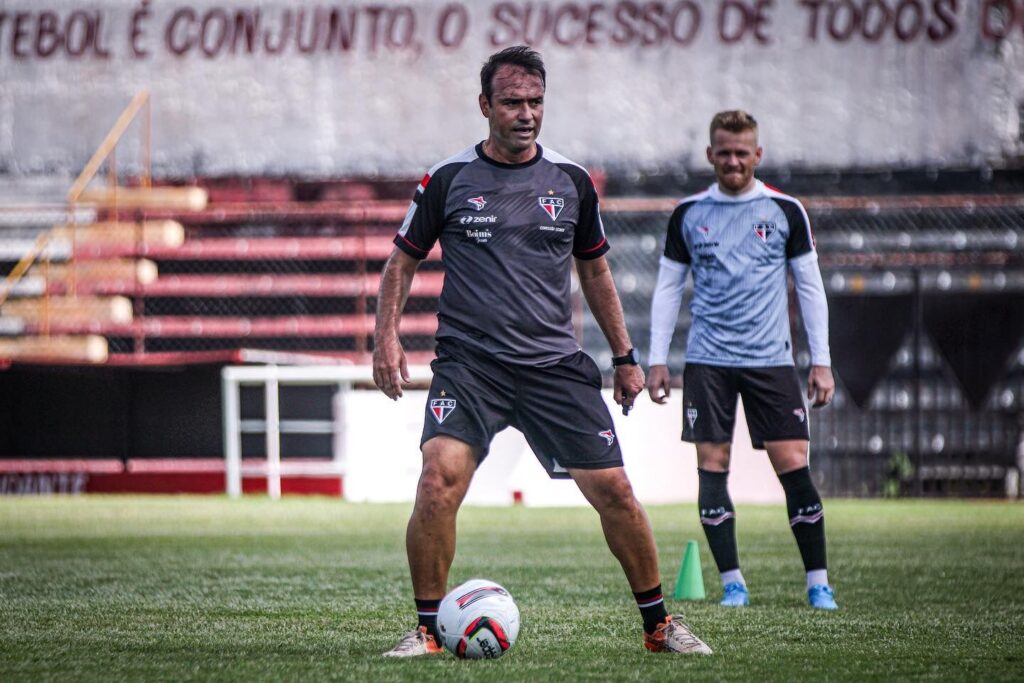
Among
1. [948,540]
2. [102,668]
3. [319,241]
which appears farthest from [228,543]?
[319,241]

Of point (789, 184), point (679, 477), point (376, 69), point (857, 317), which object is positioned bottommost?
point (679, 477)

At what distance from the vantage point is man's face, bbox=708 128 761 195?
22.8 feet

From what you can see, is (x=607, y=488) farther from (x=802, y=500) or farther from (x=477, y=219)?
(x=802, y=500)

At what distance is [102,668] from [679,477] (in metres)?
10.1

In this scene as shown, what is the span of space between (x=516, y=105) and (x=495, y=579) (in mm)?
3477

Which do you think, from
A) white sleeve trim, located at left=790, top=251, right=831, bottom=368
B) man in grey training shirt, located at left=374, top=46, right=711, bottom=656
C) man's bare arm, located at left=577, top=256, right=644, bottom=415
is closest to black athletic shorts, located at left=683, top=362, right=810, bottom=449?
white sleeve trim, located at left=790, top=251, right=831, bottom=368

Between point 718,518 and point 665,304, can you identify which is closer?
point 718,518

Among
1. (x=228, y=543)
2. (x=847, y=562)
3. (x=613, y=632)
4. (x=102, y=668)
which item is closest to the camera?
(x=102, y=668)

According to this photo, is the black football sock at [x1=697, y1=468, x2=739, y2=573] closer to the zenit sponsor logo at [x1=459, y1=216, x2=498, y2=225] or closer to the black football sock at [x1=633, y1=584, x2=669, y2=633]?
the black football sock at [x1=633, y1=584, x2=669, y2=633]

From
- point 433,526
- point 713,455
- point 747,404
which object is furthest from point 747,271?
point 433,526

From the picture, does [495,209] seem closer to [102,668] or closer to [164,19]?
[102,668]

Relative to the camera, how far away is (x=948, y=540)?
1052 cm

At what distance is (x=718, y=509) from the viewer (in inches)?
280

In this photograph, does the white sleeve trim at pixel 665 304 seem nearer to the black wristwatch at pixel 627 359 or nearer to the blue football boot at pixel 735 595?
the blue football boot at pixel 735 595
